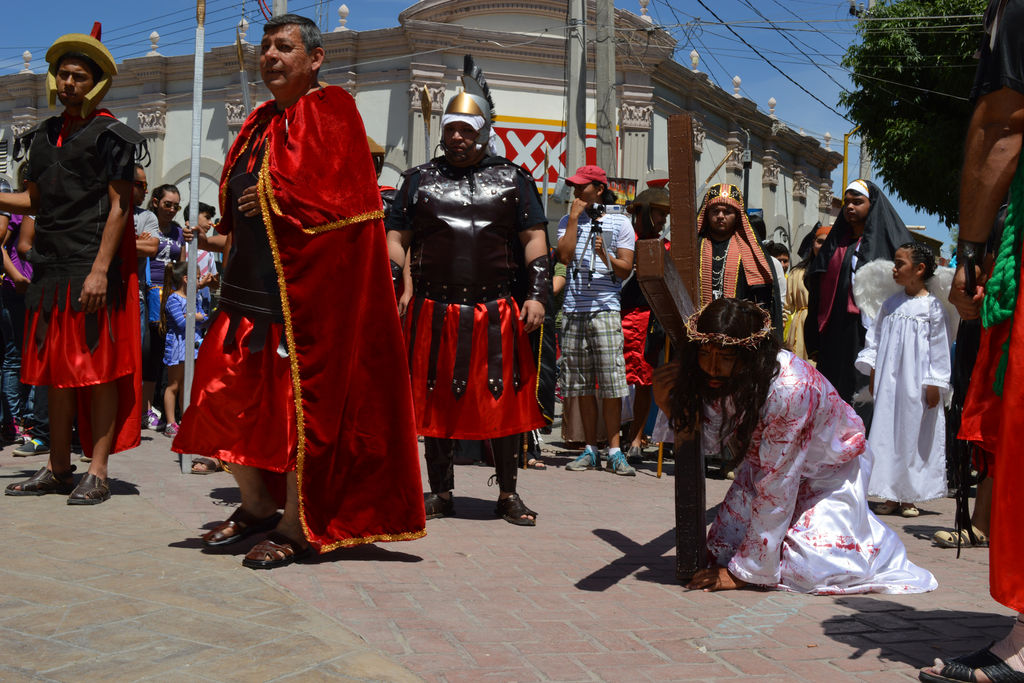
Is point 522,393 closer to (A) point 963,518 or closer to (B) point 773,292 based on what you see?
(A) point 963,518

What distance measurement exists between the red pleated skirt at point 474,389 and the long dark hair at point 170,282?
14.9 ft

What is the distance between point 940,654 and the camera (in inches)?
136

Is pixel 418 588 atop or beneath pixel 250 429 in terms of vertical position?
beneath

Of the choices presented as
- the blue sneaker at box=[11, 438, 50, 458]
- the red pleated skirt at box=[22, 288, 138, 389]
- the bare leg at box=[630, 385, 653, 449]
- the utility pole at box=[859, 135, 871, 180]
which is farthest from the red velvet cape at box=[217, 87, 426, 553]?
the utility pole at box=[859, 135, 871, 180]

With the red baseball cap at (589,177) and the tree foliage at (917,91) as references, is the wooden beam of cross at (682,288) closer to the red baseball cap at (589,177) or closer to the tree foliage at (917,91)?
the red baseball cap at (589,177)

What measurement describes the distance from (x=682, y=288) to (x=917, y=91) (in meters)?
20.9

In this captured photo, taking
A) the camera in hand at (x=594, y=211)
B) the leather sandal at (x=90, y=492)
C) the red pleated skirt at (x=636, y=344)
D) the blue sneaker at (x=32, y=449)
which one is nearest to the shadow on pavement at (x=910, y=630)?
the leather sandal at (x=90, y=492)

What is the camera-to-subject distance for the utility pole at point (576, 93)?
15625 millimetres

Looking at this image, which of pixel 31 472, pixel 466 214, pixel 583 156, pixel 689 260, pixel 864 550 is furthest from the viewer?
pixel 583 156

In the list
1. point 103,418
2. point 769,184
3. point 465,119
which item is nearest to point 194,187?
point 103,418

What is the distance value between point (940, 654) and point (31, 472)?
5.40 m

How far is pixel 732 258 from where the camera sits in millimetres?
7863

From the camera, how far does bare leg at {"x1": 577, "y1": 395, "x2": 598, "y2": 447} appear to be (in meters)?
8.63

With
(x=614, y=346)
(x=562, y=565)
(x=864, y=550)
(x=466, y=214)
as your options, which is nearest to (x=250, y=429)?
(x=562, y=565)
